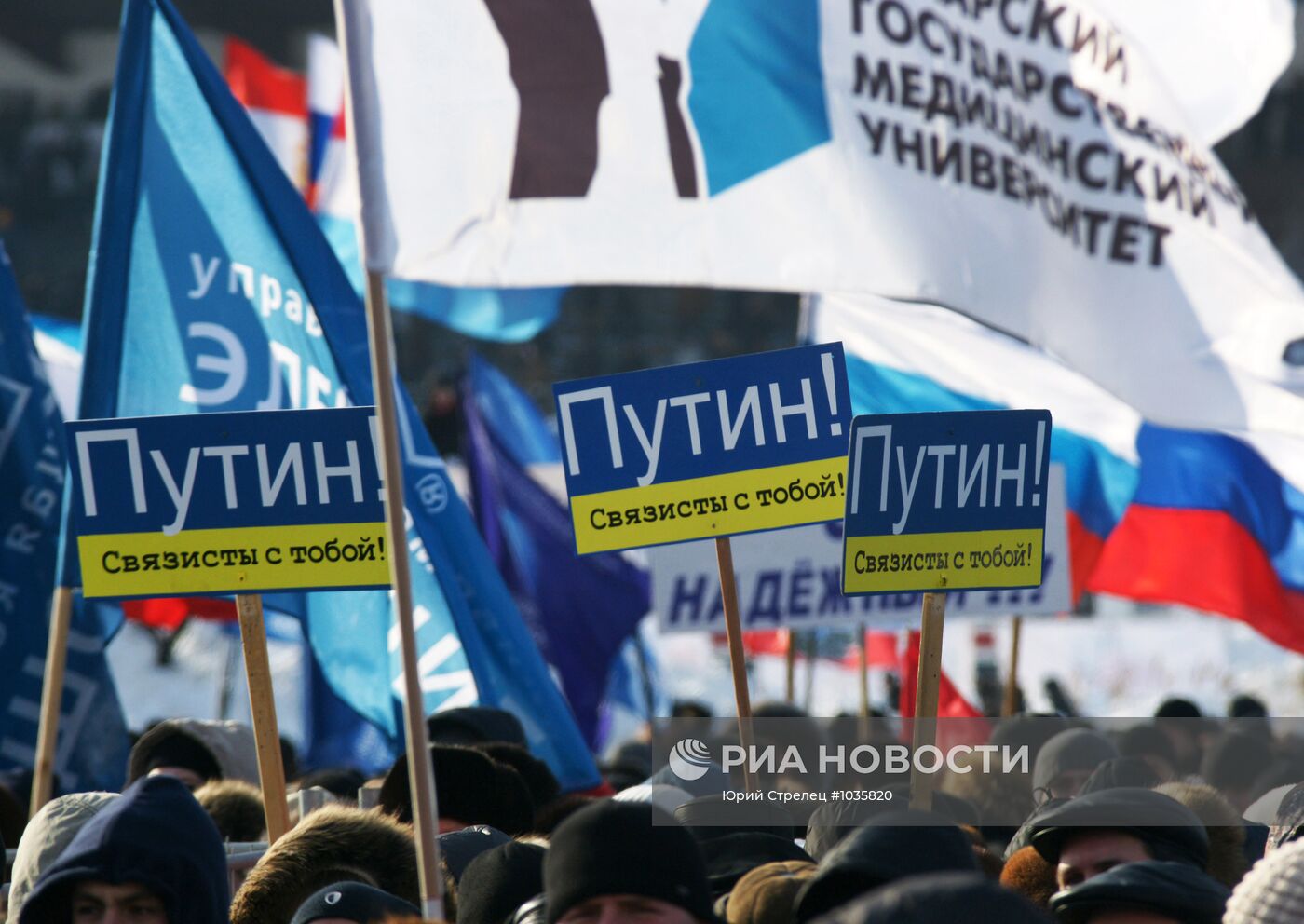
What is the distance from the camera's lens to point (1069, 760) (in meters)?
4.07

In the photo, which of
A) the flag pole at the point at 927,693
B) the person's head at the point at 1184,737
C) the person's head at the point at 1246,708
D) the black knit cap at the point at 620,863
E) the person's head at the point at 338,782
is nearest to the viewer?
the black knit cap at the point at 620,863

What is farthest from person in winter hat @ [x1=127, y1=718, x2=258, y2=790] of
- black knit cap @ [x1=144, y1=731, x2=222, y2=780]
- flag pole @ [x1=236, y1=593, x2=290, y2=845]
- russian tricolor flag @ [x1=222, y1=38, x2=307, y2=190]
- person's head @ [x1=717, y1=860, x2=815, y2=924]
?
russian tricolor flag @ [x1=222, y1=38, x2=307, y2=190]

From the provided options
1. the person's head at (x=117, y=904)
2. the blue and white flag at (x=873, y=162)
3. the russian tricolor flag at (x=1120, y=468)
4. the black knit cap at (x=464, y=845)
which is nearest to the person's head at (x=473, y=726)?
the black knit cap at (x=464, y=845)

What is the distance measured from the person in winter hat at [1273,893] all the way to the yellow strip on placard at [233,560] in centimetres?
174

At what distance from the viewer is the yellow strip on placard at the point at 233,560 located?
3.29m

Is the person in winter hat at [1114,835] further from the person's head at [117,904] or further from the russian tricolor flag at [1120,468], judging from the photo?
the russian tricolor flag at [1120,468]

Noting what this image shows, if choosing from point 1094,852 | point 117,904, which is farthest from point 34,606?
point 1094,852

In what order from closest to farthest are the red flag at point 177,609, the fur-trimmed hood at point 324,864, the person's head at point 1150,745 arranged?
the fur-trimmed hood at point 324,864, the person's head at point 1150,745, the red flag at point 177,609

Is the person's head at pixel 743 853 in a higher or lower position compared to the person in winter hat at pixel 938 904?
lower

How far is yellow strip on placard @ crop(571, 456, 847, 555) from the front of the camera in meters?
3.39

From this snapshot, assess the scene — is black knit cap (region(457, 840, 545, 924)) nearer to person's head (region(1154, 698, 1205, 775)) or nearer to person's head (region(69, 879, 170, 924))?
person's head (region(69, 879, 170, 924))

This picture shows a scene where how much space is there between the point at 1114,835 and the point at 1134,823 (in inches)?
1.3

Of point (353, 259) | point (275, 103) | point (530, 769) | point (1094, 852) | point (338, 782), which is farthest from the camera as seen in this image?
point (275, 103)

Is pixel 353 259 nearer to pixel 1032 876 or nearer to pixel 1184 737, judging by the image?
pixel 1184 737
